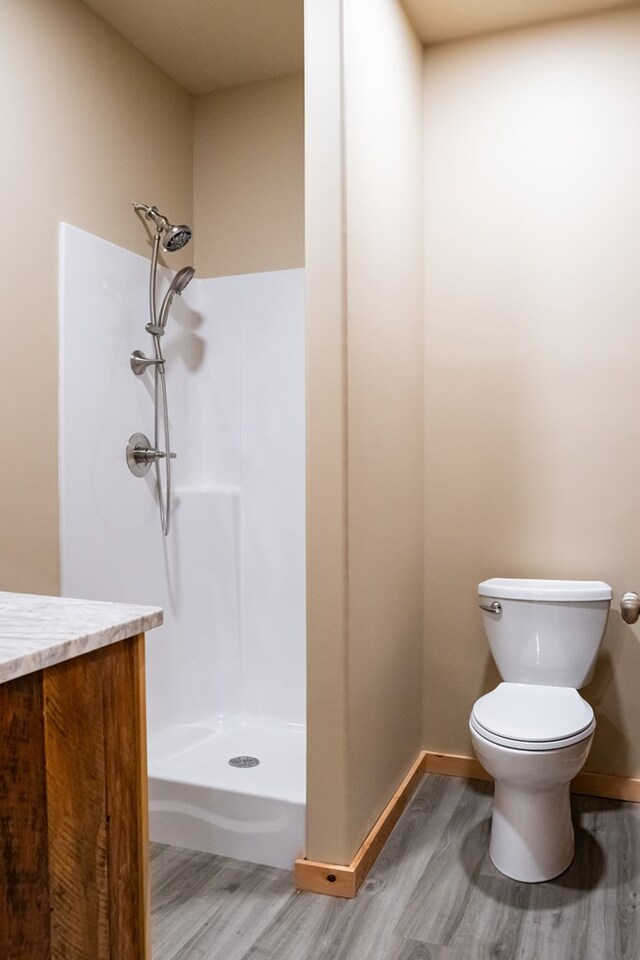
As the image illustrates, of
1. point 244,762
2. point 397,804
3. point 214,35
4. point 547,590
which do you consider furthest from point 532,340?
point 244,762

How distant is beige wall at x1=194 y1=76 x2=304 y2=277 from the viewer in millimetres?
2900

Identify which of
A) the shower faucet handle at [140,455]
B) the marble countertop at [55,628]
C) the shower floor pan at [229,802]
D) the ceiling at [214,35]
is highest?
the ceiling at [214,35]

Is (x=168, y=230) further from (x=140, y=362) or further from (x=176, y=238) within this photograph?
(x=140, y=362)

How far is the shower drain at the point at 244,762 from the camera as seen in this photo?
250cm

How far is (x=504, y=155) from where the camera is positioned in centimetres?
269

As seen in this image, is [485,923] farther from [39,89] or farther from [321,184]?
[39,89]

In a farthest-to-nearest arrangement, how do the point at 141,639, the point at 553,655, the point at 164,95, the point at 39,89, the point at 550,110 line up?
1. the point at 164,95
2. the point at 550,110
3. the point at 553,655
4. the point at 39,89
5. the point at 141,639

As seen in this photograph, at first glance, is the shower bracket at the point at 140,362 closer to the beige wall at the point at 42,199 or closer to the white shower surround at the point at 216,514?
the white shower surround at the point at 216,514

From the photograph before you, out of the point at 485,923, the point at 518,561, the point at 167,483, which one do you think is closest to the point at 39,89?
the point at 167,483

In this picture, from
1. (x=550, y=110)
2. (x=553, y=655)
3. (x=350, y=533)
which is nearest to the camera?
(x=350, y=533)

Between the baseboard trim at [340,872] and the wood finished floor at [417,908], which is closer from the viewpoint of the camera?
the wood finished floor at [417,908]

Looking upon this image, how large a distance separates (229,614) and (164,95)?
6.48 feet

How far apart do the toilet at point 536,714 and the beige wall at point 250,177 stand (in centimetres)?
150

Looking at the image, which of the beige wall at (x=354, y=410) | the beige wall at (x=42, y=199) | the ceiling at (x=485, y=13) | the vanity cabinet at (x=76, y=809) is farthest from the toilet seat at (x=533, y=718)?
the ceiling at (x=485, y=13)
